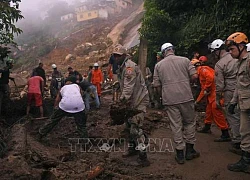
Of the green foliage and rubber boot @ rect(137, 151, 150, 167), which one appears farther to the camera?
the green foliage

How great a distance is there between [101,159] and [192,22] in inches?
303

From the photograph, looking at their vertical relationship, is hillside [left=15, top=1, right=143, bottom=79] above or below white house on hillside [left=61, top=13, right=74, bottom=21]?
below

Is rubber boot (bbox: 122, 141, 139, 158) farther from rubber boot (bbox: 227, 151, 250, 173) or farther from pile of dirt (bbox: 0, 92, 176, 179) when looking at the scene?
rubber boot (bbox: 227, 151, 250, 173)

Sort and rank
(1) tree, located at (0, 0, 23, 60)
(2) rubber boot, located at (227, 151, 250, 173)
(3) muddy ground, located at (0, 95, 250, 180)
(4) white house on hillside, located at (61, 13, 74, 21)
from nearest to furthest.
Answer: (3) muddy ground, located at (0, 95, 250, 180) < (2) rubber boot, located at (227, 151, 250, 173) < (1) tree, located at (0, 0, 23, 60) < (4) white house on hillside, located at (61, 13, 74, 21)

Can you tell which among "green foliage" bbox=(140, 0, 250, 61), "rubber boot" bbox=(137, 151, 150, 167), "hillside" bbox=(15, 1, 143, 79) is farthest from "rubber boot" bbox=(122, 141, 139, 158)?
"hillside" bbox=(15, 1, 143, 79)

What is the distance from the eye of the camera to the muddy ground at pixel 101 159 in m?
3.93

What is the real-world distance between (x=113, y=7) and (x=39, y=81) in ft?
153

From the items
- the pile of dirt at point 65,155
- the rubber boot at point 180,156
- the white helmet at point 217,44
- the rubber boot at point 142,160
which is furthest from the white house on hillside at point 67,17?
the rubber boot at point 180,156

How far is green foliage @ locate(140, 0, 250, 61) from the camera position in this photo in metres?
9.40

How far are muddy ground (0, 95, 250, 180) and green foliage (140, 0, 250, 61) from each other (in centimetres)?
389

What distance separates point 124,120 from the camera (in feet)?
16.7

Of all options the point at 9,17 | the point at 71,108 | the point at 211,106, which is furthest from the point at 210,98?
the point at 9,17

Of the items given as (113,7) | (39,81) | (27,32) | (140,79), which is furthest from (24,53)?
(140,79)

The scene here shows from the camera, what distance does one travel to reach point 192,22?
440 inches
